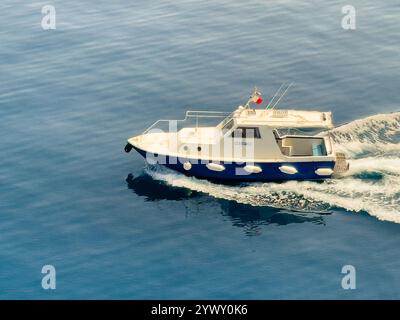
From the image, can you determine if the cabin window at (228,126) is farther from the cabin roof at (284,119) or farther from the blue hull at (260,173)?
the blue hull at (260,173)

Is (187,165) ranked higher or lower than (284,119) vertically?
lower

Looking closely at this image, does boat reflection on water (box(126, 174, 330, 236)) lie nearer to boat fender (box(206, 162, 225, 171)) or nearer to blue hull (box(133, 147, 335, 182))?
blue hull (box(133, 147, 335, 182))

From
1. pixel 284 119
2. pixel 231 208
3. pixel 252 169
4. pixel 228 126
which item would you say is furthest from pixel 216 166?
pixel 284 119

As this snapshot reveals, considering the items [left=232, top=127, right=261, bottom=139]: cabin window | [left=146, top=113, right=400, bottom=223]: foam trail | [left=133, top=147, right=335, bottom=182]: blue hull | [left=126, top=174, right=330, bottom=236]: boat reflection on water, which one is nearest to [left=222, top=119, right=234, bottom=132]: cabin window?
[left=232, top=127, right=261, bottom=139]: cabin window

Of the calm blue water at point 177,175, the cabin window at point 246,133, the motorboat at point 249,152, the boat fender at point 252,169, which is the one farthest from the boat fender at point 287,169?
the cabin window at point 246,133

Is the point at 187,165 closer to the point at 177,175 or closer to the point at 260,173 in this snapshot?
the point at 177,175

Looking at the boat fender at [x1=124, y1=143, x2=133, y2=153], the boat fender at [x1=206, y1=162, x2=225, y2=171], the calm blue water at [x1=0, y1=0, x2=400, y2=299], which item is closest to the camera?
the calm blue water at [x1=0, y1=0, x2=400, y2=299]

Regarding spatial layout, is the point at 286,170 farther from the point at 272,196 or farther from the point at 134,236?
the point at 134,236

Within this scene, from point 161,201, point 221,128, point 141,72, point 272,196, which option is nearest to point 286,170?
point 272,196
